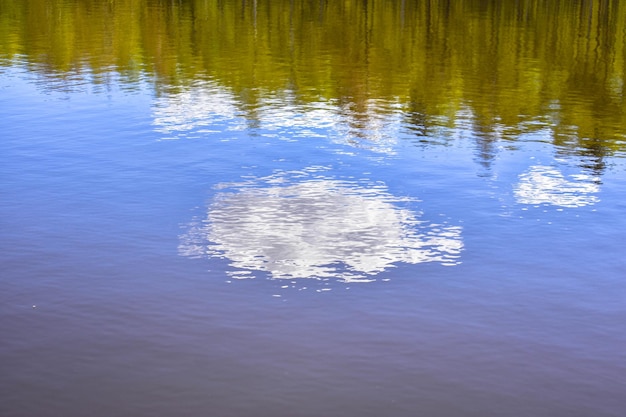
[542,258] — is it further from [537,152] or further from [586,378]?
[537,152]

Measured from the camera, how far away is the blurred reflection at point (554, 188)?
20203 millimetres

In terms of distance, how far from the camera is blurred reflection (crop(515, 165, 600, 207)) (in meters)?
20.2

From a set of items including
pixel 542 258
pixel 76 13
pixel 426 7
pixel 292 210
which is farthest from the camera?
pixel 426 7

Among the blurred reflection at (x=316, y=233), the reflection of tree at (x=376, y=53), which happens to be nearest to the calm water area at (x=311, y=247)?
the blurred reflection at (x=316, y=233)

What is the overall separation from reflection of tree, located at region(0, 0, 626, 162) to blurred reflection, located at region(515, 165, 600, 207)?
11.1 feet

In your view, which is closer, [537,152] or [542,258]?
[542,258]

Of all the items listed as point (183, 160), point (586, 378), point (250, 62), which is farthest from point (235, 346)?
point (250, 62)

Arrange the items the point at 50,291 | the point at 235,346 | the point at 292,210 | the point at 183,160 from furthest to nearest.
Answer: the point at 183,160, the point at 292,210, the point at 50,291, the point at 235,346

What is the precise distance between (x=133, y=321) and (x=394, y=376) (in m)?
3.86

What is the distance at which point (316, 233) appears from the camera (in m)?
17.4

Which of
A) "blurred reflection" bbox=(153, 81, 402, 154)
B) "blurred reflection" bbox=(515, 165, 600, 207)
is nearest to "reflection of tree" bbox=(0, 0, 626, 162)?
"blurred reflection" bbox=(153, 81, 402, 154)

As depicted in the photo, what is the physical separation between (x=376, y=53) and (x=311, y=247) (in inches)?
1325

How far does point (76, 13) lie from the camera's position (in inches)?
2879

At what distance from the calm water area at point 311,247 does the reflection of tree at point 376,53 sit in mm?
388
